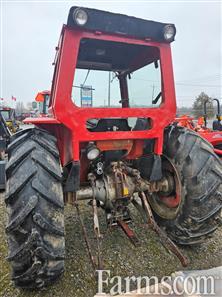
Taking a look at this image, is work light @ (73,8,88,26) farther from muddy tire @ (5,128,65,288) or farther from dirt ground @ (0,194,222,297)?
dirt ground @ (0,194,222,297)

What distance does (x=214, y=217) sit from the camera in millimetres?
2396

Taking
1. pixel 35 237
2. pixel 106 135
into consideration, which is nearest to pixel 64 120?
pixel 106 135

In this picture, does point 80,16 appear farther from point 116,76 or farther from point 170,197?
point 170,197

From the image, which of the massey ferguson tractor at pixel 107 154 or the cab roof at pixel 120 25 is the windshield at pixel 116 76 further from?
the cab roof at pixel 120 25

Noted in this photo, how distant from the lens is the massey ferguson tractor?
182cm

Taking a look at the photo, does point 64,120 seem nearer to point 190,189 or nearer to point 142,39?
point 142,39

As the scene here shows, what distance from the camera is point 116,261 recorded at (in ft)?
8.21

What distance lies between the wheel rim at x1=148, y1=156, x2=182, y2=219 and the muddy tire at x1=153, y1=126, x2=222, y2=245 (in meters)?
0.09

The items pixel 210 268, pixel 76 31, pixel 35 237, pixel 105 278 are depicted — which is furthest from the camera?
pixel 210 268

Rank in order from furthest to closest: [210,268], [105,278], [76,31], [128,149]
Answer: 1. [128,149]
2. [210,268]
3. [105,278]
4. [76,31]

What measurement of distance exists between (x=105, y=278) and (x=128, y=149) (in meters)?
1.26

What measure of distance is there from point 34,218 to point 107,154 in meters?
1.12
